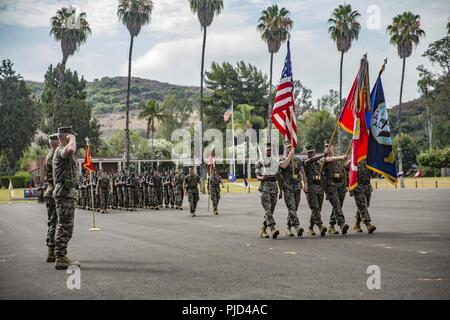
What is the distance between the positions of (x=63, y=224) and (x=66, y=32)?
5210 cm

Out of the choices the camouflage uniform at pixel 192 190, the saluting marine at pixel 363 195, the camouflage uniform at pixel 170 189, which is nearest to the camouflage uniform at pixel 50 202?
the saluting marine at pixel 363 195

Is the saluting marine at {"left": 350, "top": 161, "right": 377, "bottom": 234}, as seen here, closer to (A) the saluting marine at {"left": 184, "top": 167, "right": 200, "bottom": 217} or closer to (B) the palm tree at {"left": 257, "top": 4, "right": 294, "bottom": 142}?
(A) the saluting marine at {"left": 184, "top": 167, "right": 200, "bottom": 217}

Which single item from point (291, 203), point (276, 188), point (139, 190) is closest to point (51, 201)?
point (276, 188)

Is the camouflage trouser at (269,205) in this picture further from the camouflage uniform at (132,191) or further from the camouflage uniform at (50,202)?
the camouflage uniform at (132,191)

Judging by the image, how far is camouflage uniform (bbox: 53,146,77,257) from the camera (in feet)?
31.5

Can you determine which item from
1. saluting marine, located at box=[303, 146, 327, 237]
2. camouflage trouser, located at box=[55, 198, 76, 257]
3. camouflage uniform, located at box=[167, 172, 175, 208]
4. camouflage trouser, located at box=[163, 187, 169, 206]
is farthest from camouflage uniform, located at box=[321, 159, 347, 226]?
camouflage trouser, located at box=[163, 187, 169, 206]

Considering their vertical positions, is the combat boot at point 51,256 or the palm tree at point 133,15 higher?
the palm tree at point 133,15

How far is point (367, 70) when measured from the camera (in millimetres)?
14320

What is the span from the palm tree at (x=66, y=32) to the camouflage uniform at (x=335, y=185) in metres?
47.5

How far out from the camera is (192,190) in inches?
937

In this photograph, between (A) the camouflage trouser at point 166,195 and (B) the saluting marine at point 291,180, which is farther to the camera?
(A) the camouflage trouser at point 166,195

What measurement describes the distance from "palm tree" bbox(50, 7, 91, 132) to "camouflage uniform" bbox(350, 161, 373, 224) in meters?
47.8

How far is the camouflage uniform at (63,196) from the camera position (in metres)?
9.61

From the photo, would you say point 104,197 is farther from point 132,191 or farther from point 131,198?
point 132,191
